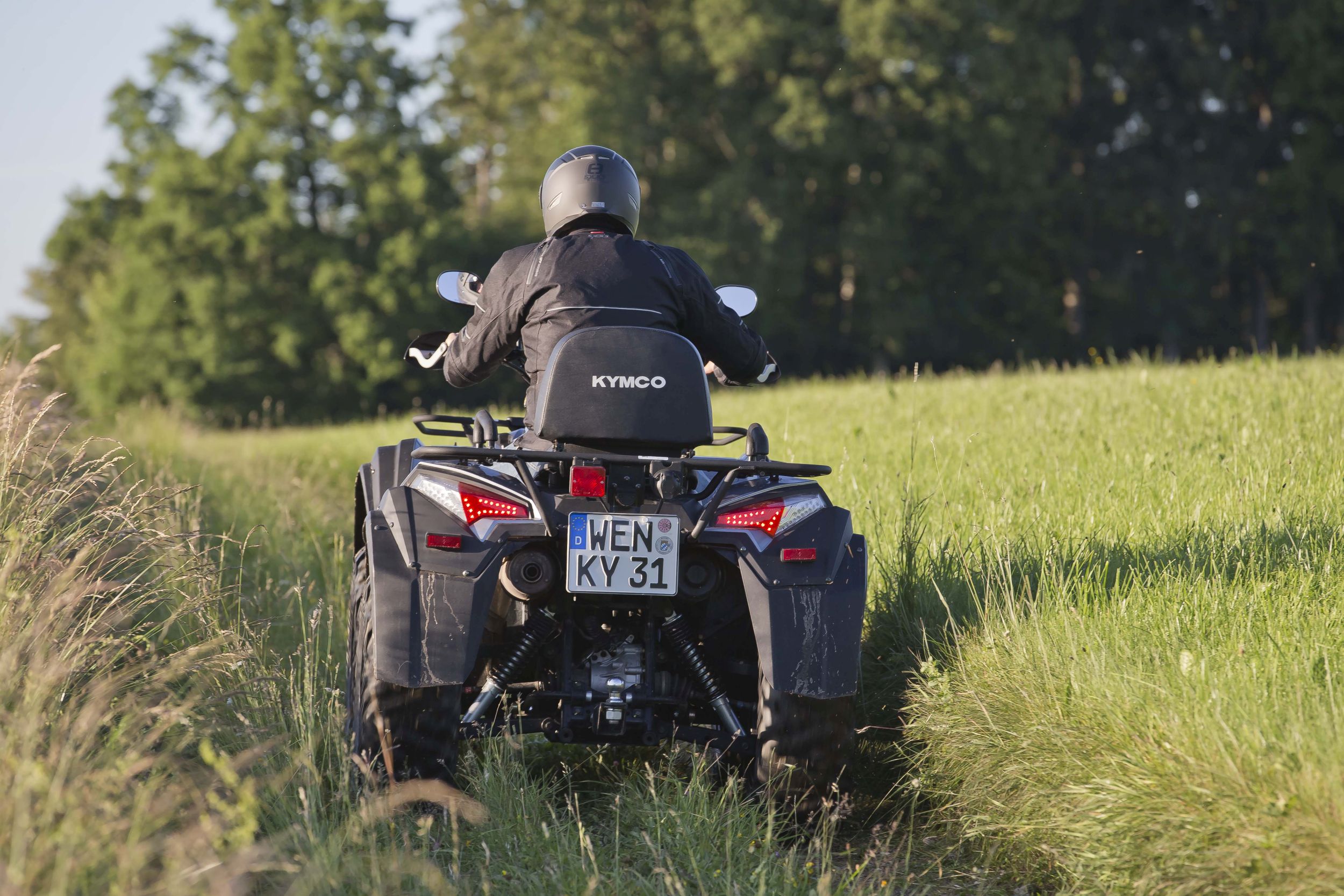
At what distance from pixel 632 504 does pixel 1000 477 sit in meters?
4.06

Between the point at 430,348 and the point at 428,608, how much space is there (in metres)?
1.54

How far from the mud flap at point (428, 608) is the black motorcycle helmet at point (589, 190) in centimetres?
142

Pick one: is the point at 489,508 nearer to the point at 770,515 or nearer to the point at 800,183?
the point at 770,515

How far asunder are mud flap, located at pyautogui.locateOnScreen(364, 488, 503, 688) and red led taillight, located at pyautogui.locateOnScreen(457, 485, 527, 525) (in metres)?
0.09

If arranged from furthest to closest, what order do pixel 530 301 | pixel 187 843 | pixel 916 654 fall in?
1. pixel 916 654
2. pixel 530 301
3. pixel 187 843

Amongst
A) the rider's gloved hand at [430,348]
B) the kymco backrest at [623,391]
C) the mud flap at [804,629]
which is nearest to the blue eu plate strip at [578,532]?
the kymco backrest at [623,391]

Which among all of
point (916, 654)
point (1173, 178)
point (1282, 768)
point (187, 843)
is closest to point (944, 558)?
point (916, 654)

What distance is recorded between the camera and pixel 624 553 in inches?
147

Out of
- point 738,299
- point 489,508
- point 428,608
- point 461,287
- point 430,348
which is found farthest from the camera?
point 430,348

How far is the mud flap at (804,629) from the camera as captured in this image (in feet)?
12.4

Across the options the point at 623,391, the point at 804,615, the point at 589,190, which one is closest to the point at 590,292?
the point at 623,391

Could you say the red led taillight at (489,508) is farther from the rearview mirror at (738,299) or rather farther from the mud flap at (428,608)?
the rearview mirror at (738,299)

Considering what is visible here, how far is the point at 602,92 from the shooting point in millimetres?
38500

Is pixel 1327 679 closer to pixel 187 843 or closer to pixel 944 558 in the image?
pixel 944 558
